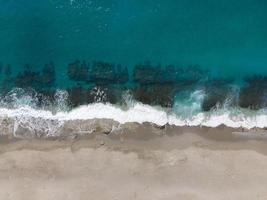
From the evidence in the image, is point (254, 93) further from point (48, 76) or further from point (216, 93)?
point (48, 76)

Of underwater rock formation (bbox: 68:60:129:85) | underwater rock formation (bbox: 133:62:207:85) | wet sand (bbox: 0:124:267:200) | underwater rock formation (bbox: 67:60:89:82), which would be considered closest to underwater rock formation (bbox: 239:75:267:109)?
wet sand (bbox: 0:124:267:200)

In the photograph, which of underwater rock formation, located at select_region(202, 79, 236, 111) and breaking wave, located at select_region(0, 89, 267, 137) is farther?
underwater rock formation, located at select_region(202, 79, 236, 111)

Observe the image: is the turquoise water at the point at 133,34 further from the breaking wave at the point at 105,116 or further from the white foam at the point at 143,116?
the white foam at the point at 143,116

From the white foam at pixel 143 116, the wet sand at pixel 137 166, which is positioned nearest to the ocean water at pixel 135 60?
the white foam at pixel 143 116

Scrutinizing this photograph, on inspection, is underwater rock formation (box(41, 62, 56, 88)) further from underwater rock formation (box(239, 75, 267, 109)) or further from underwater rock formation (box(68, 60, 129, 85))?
underwater rock formation (box(239, 75, 267, 109))

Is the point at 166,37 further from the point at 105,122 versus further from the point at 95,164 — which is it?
the point at 95,164

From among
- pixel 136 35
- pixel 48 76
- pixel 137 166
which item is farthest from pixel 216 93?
pixel 48 76
